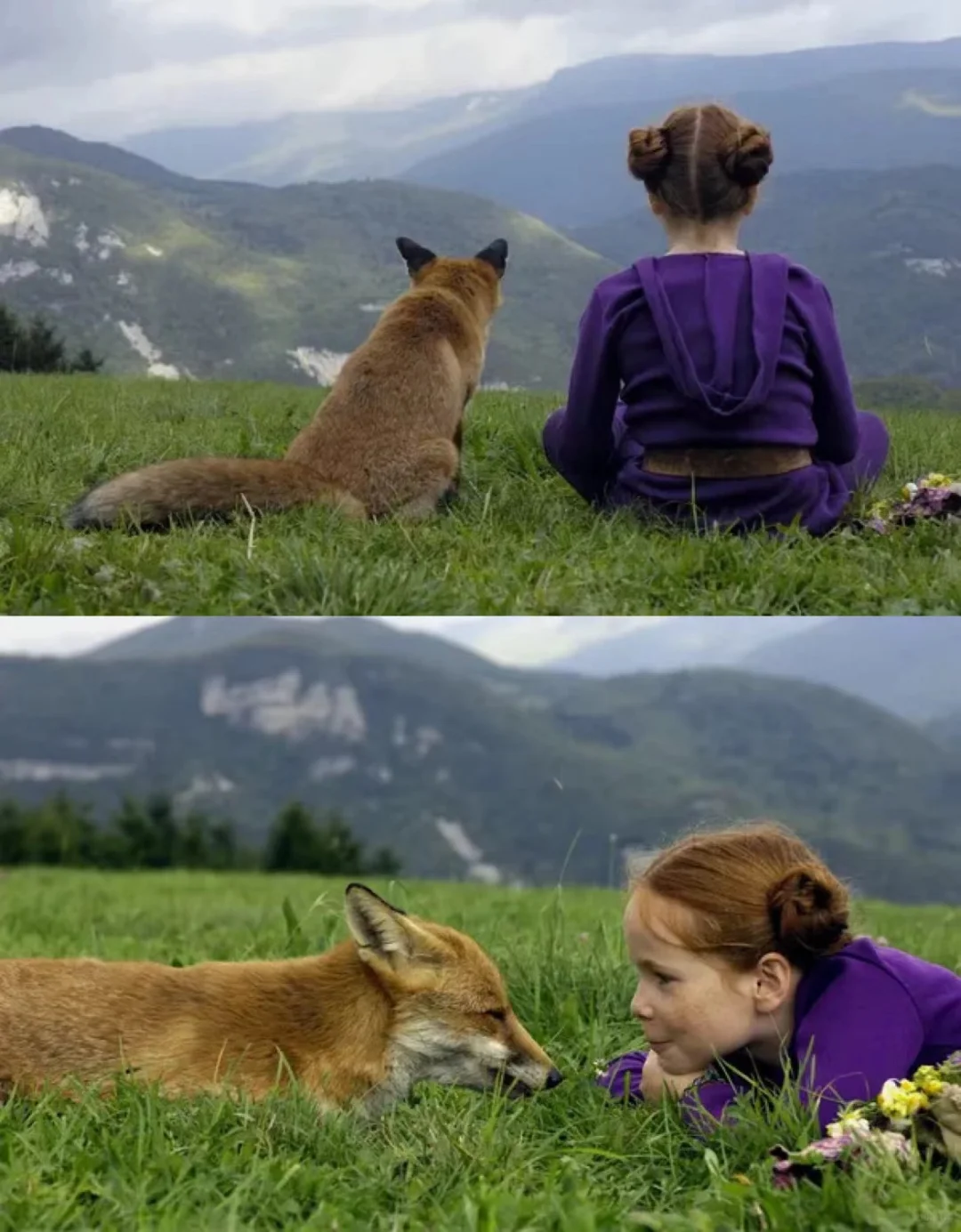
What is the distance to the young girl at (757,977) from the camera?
3.35 metres

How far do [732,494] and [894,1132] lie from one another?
270 centimetres

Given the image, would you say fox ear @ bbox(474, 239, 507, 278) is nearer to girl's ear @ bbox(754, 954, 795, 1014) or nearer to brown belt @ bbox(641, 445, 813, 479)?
brown belt @ bbox(641, 445, 813, 479)

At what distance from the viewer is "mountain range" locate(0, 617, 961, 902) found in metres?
Result: 6.79

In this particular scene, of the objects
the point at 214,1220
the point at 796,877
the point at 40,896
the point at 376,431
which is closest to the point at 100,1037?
the point at 214,1220

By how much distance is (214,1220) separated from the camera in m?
2.56

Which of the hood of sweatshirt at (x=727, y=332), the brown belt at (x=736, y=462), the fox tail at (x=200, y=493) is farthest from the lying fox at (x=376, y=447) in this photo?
the hood of sweatshirt at (x=727, y=332)

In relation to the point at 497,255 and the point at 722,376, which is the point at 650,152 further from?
the point at 497,255

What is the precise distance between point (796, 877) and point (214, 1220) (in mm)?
1533

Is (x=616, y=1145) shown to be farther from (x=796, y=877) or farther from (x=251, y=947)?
(x=251, y=947)

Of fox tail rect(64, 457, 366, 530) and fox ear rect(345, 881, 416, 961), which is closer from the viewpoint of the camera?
fox ear rect(345, 881, 416, 961)

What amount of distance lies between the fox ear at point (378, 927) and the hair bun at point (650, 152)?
A: 278cm

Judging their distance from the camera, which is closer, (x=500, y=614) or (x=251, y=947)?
(x=500, y=614)

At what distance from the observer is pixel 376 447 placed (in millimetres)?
5672

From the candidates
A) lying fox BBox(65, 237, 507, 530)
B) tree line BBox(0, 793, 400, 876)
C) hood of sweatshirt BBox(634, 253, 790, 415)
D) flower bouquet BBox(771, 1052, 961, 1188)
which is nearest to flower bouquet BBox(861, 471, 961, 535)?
hood of sweatshirt BBox(634, 253, 790, 415)
